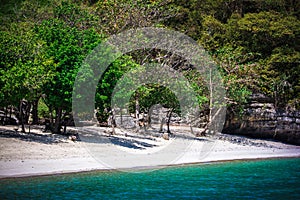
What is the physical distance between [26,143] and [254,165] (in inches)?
530

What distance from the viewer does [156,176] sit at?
20141 mm

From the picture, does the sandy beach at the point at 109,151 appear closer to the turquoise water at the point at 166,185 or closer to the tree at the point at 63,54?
the turquoise water at the point at 166,185

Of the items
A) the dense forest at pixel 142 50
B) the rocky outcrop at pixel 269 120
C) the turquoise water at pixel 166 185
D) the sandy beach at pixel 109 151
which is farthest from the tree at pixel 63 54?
the rocky outcrop at pixel 269 120

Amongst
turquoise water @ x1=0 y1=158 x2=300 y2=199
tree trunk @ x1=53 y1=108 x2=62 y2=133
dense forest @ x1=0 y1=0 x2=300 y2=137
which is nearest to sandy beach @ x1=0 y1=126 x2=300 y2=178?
tree trunk @ x1=53 y1=108 x2=62 y2=133

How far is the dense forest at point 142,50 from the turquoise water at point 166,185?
6523mm

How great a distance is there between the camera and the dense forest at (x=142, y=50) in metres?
23.6

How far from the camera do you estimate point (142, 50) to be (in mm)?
32062

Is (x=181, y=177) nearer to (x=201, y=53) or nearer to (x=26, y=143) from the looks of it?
A: (x=26, y=143)

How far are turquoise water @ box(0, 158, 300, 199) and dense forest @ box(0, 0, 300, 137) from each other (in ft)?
21.4

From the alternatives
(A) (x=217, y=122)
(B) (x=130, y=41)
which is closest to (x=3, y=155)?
(B) (x=130, y=41)

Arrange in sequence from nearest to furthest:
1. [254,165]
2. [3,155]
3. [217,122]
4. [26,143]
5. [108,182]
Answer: [108,182], [3,155], [26,143], [254,165], [217,122]

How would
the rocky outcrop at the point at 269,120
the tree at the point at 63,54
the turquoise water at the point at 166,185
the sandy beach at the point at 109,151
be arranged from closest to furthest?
the turquoise water at the point at 166,185 → the sandy beach at the point at 109,151 → the tree at the point at 63,54 → the rocky outcrop at the point at 269,120

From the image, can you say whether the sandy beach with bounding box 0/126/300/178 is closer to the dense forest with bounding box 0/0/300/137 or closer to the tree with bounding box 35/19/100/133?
the dense forest with bounding box 0/0/300/137

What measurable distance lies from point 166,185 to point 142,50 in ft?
52.2
